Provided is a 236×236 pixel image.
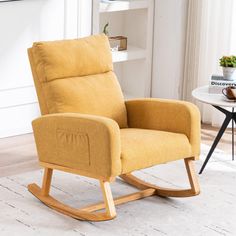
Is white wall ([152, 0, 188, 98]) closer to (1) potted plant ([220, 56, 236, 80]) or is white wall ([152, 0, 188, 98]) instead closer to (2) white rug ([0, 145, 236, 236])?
(1) potted plant ([220, 56, 236, 80])

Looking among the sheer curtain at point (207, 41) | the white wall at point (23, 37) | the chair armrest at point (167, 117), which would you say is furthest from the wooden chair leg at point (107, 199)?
the sheer curtain at point (207, 41)

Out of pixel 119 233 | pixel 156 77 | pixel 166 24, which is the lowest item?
pixel 119 233

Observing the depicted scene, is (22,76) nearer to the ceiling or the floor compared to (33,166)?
nearer to the ceiling

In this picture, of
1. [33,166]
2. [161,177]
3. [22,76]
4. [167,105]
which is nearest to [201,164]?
[161,177]

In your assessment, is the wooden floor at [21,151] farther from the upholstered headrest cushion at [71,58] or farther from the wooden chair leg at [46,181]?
the upholstered headrest cushion at [71,58]

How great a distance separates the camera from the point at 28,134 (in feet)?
15.8

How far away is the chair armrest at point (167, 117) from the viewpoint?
11.7 ft

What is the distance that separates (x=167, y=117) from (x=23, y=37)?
140 centimetres

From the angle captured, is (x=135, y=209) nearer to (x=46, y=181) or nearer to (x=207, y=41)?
(x=46, y=181)

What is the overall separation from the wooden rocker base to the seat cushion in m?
0.14

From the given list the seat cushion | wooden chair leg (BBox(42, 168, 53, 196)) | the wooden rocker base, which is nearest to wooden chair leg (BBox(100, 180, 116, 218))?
the wooden rocker base

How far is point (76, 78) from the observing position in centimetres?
368

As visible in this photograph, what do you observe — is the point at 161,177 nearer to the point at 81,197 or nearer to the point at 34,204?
the point at 81,197

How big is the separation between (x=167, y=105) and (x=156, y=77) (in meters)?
1.84
